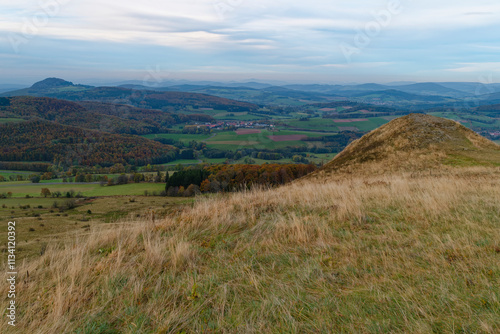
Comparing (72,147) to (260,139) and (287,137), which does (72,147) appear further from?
(287,137)

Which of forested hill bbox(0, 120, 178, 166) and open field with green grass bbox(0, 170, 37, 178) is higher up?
forested hill bbox(0, 120, 178, 166)

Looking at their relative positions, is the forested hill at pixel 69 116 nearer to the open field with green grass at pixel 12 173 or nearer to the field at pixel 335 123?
the open field with green grass at pixel 12 173

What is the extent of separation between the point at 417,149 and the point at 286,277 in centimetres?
2068

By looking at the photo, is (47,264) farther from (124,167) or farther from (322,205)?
(124,167)

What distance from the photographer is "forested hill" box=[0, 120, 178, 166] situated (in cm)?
12019

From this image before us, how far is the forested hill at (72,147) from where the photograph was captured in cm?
12019

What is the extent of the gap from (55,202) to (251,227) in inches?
2724

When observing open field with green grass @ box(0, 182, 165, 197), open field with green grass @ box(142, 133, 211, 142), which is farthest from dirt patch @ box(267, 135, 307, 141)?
open field with green grass @ box(0, 182, 165, 197)


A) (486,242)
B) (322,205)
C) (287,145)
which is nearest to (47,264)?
(322,205)

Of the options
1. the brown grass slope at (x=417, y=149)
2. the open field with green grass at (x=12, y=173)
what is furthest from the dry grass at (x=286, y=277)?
the open field with green grass at (x=12, y=173)

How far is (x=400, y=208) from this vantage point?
7242mm

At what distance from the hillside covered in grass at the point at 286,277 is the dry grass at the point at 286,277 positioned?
2 centimetres

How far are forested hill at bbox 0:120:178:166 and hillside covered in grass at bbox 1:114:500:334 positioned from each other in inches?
4629

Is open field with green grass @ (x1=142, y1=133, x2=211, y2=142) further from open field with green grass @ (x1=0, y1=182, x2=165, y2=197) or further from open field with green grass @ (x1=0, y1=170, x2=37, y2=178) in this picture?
open field with green grass @ (x1=0, y1=182, x2=165, y2=197)
